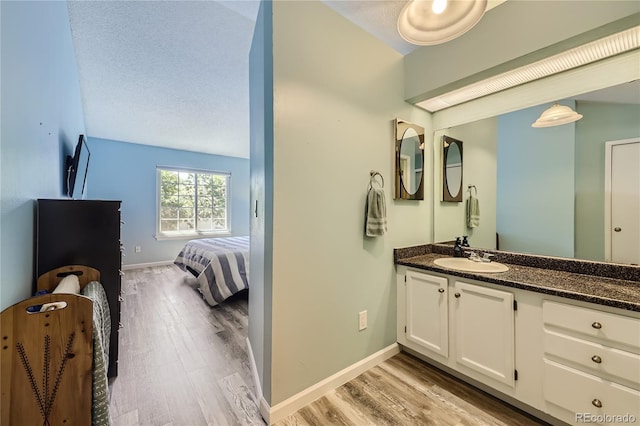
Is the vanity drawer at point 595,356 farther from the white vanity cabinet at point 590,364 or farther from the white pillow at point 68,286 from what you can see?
the white pillow at point 68,286

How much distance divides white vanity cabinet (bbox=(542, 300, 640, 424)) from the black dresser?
2660mm

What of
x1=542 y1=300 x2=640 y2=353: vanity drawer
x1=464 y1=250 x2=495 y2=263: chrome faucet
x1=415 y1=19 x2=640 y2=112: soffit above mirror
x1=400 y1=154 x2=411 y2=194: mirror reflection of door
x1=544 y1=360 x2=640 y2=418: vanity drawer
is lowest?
x1=544 y1=360 x2=640 y2=418: vanity drawer

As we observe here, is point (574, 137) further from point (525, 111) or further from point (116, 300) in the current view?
point (116, 300)

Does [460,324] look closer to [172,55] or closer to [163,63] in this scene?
[172,55]

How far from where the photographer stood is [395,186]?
2031mm

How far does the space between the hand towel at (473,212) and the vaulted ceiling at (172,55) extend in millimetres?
1373

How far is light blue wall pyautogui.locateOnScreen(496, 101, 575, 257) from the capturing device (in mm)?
1671

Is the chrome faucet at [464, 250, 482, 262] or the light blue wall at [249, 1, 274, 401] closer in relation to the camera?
the light blue wall at [249, 1, 274, 401]

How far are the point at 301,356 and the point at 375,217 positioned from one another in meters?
1.03

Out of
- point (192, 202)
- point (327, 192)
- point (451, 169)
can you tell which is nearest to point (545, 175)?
point (451, 169)

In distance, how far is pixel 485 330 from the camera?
1559 mm

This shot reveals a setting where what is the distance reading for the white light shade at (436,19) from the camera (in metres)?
1.06

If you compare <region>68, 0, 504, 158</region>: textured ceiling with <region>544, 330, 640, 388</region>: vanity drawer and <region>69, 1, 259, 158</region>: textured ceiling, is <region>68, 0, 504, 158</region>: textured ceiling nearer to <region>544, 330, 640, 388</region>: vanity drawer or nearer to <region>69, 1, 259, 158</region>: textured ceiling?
<region>69, 1, 259, 158</region>: textured ceiling

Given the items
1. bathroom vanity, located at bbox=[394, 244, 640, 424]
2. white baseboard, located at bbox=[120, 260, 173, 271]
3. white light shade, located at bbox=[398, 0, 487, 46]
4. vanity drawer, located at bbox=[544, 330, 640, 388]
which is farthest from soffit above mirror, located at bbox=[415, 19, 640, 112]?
white baseboard, located at bbox=[120, 260, 173, 271]
